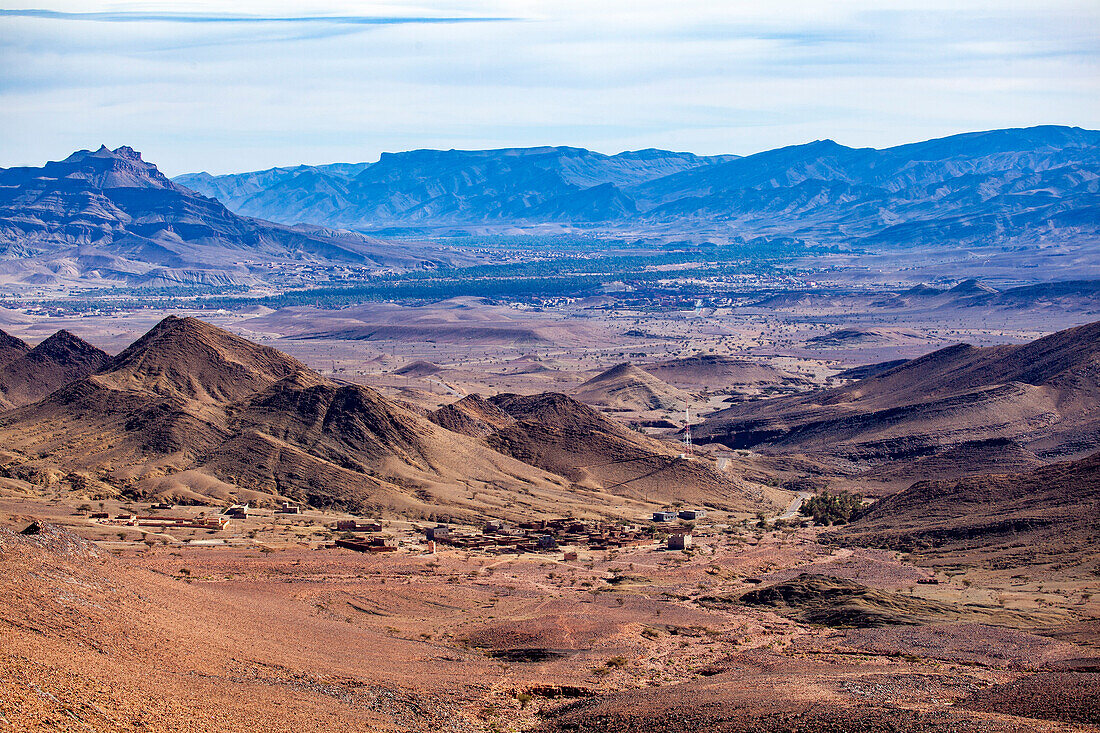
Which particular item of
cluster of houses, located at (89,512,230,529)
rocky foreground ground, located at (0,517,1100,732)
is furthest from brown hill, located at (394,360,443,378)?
rocky foreground ground, located at (0,517,1100,732)

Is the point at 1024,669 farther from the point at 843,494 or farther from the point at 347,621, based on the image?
the point at 843,494

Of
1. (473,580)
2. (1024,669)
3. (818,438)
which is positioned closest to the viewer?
(1024,669)

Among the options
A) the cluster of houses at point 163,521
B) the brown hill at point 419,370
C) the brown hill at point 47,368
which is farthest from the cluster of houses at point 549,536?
the brown hill at point 419,370

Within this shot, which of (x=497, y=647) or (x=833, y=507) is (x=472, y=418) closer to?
(x=833, y=507)

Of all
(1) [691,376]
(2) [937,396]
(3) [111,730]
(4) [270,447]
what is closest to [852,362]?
(1) [691,376]

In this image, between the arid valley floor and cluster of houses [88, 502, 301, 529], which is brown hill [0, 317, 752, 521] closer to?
the arid valley floor

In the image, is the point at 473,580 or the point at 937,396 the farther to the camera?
the point at 937,396

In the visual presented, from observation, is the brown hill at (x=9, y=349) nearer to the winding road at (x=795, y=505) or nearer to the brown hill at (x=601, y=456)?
the brown hill at (x=601, y=456)
